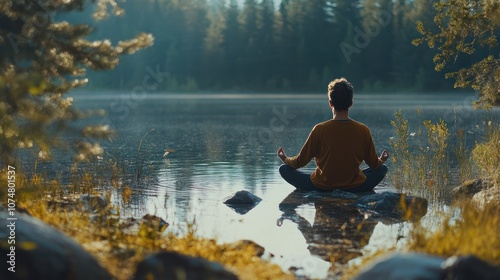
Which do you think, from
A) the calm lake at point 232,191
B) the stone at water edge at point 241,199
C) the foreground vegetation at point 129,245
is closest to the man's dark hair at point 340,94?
the calm lake at point 232,191

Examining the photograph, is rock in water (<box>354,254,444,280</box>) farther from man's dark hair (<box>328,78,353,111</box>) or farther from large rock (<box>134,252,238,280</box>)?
man's dark hair (<box>328,78,353,111</box>)

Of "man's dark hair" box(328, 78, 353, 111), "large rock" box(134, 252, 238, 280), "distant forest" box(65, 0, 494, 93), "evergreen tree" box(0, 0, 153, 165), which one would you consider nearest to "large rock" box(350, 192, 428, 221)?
"man's dark hair" box(328, 78, 353, 111)

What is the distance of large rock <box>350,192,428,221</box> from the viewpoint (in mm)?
9727

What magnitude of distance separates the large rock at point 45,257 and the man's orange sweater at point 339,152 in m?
5.99

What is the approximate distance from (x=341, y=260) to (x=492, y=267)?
8.25 ft

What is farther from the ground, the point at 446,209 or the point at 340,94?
the point at 340,94

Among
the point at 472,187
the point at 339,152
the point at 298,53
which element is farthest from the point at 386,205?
the point at 298,53

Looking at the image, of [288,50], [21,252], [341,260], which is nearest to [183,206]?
[341,260]

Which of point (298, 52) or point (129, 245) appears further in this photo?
point (298, 52)

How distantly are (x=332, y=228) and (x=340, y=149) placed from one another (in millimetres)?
2137

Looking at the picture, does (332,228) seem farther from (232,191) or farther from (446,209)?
(232,191)

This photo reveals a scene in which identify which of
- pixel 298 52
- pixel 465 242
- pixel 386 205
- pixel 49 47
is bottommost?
pixel 386 205

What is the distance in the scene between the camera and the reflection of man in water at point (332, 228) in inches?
302

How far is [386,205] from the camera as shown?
400 inches
